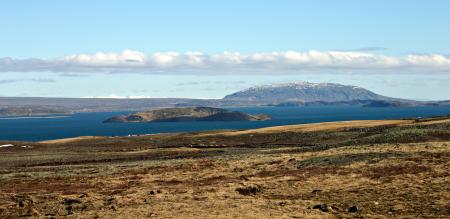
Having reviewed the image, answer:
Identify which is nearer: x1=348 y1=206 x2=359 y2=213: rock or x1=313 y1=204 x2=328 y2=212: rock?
x1=348 y1=206 x2=359 y2=213: rock

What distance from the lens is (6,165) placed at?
65500mm

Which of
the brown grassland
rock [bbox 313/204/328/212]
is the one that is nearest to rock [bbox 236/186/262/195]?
the brown grassland

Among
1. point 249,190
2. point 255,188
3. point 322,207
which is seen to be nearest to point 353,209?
point 322,207

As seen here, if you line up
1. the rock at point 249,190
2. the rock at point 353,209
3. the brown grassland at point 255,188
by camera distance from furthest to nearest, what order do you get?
the rock at point 249,190, the brown grassland at point 255,188, the rock at point 353,209

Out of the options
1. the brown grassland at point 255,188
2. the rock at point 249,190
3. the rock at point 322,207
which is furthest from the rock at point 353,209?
the rock at point 249,190

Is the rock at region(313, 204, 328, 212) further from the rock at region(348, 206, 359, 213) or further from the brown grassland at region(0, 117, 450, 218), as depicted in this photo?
the rock at region(348, 206, 359, 213)

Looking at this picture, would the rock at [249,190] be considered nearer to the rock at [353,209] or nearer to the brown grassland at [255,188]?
the brown grassland at [255,188]

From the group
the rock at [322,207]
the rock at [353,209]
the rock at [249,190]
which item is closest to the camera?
the rock at [353,209]

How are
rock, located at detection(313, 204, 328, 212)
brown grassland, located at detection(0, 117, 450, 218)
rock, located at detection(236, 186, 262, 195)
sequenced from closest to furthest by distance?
rock, located at detection(313, 204, 328, 212) < brown grassland, located at detection(0, 117, 450, 218) < rock, located at detection(236, 186, 262, 195)

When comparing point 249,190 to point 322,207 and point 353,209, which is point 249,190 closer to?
point 322,207

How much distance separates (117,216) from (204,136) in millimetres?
78530

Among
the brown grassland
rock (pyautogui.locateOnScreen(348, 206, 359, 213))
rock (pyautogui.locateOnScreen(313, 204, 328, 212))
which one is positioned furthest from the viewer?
the brown grassland

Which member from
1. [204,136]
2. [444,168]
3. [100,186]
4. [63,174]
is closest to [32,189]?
[100,186]

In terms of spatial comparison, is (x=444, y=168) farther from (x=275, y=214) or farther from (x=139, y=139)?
(x=139, y=139)
